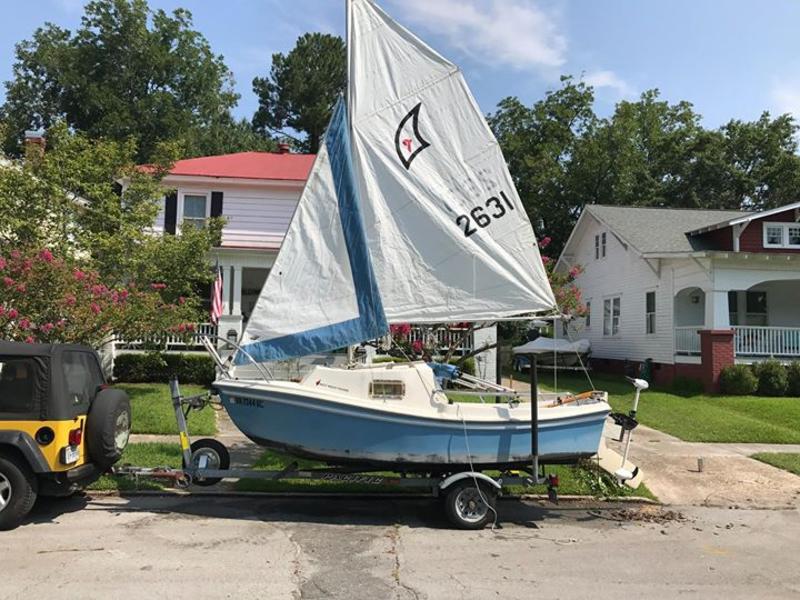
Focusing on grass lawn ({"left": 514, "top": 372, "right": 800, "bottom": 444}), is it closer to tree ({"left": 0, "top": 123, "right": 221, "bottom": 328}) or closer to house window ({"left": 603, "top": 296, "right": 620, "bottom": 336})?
house window ({"left": 603, "top": 296, "right": 620, "bottom": 336})

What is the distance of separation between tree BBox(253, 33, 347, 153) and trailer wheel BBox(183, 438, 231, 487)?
40200 mm

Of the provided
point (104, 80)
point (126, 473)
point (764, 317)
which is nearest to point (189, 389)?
point (126, 473)

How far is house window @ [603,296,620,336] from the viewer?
2872cm

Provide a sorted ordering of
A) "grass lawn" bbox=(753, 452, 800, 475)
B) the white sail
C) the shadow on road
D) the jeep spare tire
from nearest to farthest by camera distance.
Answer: the jeep spare tire < the shadow on road < the white sail < "grass lawn" bbox=(753, 452, 800, 475)

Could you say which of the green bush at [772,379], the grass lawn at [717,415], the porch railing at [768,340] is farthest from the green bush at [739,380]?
the porch railing at [768,340]

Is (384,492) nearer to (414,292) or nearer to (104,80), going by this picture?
(414,292)

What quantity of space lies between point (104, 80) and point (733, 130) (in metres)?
42.3

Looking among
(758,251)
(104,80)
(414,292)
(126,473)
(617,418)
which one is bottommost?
(126,473)

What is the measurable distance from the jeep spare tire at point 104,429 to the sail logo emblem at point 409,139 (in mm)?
4549

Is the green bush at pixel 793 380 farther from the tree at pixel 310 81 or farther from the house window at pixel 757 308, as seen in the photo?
the tree at pixel 310 81

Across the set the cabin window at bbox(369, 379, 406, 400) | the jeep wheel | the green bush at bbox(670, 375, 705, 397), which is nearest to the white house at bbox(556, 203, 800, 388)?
the green bush at bbox(670, 375, 705, 397)

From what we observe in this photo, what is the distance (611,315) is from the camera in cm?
2920

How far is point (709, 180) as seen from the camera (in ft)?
143

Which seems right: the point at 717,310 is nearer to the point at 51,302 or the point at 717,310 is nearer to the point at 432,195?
the point at 432,195
